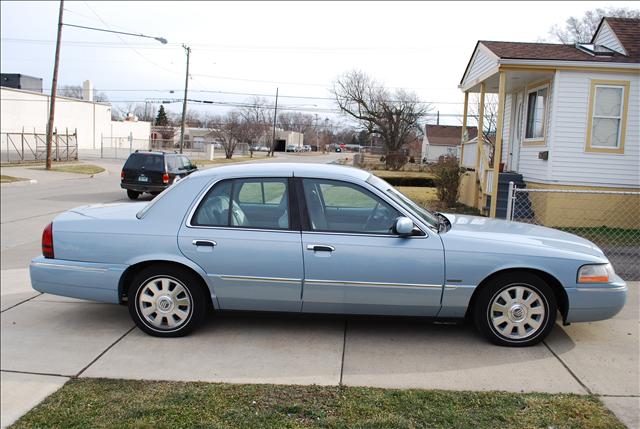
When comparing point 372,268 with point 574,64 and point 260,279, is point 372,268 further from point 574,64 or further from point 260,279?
point 574,64

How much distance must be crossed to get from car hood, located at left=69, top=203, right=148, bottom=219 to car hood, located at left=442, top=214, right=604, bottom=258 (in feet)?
9.98

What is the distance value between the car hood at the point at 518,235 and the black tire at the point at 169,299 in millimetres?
2282

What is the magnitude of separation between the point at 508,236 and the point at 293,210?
2.00 metres

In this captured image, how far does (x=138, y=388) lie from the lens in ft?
13.5

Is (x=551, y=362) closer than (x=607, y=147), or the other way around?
(x=551, y=362)

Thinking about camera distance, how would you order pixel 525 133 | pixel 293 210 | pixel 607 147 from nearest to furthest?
1. pixel 293 210
2. pixel 607 147
3. pixel 525 133

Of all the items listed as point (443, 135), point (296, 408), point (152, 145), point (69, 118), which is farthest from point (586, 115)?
point (152, 145)

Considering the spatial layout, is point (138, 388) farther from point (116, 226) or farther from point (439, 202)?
point (439, 202)

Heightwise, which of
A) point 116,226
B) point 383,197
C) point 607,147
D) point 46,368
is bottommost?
point 46,368

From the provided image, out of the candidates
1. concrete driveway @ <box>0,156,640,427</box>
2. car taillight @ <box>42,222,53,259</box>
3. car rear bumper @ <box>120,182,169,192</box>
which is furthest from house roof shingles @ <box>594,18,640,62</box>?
car rear bumper @ <box>120,182,169,192</box>

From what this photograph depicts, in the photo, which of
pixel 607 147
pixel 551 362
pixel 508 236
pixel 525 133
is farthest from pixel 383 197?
pixel 525 133

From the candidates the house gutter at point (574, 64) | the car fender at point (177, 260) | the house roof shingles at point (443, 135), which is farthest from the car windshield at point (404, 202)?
the house roof shingles at point (443, 135)

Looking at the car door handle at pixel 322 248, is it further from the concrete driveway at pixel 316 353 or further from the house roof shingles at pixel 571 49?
the house roof shingles at pixel 571 49

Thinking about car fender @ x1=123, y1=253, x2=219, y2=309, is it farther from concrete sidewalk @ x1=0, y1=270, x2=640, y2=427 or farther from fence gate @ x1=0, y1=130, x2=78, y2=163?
fence gate @ x1=0, y1=130, x2=78, y2=163
